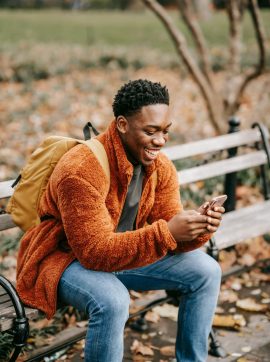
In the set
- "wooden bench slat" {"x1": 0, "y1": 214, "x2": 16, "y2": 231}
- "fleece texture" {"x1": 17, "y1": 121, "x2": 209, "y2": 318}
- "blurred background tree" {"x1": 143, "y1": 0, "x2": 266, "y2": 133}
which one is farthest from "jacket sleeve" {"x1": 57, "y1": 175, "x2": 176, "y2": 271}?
"blurred background tree" {"x1": 143, "y1": 0, "x2": 266, "y2": 133}

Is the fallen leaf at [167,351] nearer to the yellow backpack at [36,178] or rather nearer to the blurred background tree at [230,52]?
the yellow backpack at [36,178]

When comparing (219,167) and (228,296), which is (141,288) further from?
(219,167)

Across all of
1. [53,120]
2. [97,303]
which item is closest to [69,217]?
[97,303]

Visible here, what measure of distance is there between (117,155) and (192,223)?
1.48ft

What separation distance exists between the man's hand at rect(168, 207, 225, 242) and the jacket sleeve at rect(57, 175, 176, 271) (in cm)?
4

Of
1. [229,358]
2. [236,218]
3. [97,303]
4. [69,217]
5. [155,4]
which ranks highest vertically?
[155,4]

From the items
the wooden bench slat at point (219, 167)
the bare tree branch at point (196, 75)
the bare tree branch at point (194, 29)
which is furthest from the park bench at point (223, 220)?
the bare tree branch at point (194, 29)

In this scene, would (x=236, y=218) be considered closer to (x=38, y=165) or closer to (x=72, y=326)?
(x=72, y=326)

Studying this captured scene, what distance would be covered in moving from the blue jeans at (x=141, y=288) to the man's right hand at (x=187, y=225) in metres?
0.34

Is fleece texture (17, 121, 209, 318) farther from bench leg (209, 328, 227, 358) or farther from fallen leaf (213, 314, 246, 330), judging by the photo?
fallen leaf (213, 314, 246, 330)

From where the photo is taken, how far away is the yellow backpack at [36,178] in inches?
108

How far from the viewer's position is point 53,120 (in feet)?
26.5

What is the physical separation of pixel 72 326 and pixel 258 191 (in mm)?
2649

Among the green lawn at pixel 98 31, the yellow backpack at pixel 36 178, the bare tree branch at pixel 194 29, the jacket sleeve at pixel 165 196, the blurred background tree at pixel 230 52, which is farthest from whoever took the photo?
the green lawn at pixel 98 31
